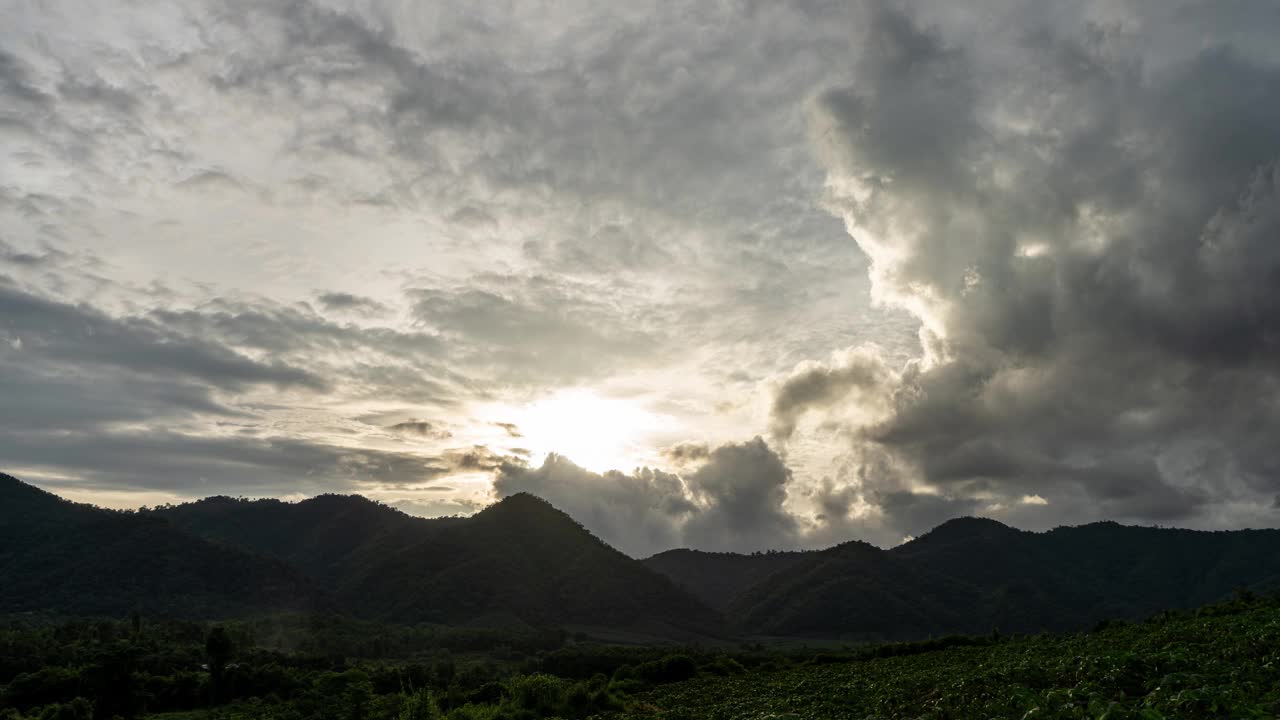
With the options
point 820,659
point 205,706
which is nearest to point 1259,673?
point 820,659

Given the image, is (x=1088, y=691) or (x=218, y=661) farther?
(x=218, y=661)

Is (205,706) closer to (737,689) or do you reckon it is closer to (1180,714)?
(737,689)

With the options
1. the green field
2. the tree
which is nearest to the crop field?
the green field

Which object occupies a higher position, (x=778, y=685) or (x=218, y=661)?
(x=778, y=685)

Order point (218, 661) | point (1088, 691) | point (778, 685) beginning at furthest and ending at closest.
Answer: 1. point (218, 661)
2. point (778, 685)
3. point (1088, 691)

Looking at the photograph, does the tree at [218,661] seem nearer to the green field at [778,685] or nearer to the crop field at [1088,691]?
the green field at [778,685]

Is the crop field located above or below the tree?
above

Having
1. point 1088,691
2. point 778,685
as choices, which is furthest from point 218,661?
point 1088,691

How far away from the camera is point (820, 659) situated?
290 ft

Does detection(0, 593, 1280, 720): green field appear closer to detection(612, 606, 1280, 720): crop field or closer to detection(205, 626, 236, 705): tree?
detection(612, 606, 1280, 720): crop field

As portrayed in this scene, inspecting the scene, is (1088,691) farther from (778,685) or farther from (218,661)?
(218,661)

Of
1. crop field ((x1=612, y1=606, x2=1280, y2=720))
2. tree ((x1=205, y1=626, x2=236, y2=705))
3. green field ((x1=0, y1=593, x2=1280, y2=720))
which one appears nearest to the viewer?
crop field ((x1=612, y1=606, x2=1280, y2=720))

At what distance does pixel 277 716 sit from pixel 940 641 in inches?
2835

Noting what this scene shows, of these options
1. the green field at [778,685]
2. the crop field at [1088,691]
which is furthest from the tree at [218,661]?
the crop field at [1088,691]
